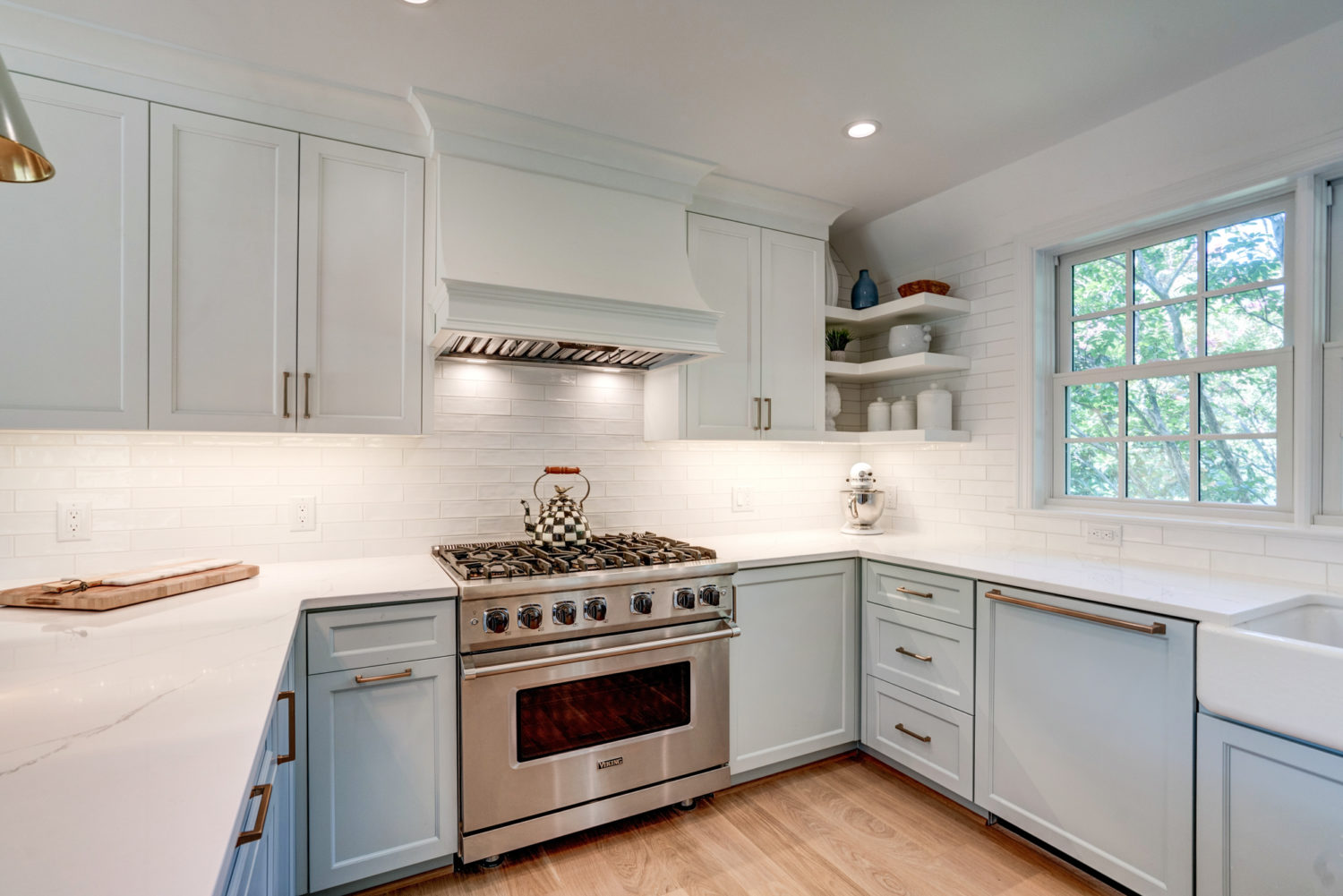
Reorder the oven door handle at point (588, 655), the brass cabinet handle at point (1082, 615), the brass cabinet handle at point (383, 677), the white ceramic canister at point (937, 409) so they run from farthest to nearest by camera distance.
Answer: the white ceramic canister at point (937, 409) → the oven door handle at point (588, 655) → the brass cabinet handle at point (383, 677) → the brass cabinet handle at point (1082, 615)

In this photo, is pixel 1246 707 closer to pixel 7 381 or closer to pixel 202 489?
pixel 202 489

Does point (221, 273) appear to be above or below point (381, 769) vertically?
above

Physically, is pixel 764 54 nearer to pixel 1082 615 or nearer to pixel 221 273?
pixel 221 273

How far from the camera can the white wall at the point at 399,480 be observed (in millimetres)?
2113

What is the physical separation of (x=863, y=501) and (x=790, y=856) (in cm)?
155

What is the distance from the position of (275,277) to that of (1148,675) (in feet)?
9.25

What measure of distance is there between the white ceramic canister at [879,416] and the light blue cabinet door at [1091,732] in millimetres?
1160

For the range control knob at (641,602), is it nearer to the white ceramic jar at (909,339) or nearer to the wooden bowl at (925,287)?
the white ceramic jar at (909,339)

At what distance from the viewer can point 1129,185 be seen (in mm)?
2443

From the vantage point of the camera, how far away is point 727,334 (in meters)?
2.89

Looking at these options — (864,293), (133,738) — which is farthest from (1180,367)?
(133,738)

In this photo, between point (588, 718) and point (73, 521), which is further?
point (588, 718)

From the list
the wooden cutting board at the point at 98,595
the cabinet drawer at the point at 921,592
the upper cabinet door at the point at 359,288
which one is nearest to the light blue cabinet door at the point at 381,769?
the wooden cutting board at the point at 98,595

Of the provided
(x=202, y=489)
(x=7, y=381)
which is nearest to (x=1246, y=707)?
(x=202, y=489)
